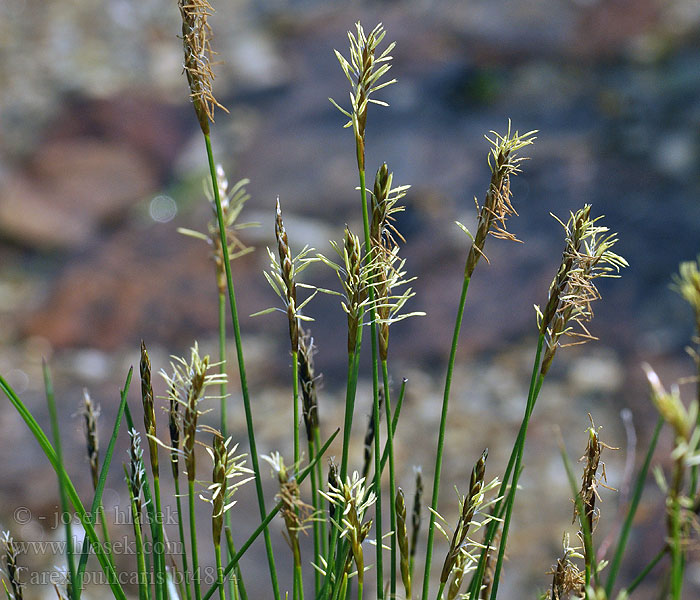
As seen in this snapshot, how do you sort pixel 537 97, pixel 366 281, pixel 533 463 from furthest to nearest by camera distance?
pixel 537 97
pixel 533 463
pixel 366 281

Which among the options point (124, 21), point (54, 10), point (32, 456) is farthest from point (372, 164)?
point (54, 10)

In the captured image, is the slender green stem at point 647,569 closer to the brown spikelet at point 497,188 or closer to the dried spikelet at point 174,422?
the brown spikelet at point 497,188

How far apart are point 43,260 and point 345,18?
1.97 m

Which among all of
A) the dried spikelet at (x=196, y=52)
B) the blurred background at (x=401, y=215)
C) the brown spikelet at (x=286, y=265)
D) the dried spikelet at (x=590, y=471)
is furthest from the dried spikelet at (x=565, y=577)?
the blurred background at (x=401, y=215)

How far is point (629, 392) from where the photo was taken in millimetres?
2055

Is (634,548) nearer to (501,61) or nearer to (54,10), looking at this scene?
(501,61)

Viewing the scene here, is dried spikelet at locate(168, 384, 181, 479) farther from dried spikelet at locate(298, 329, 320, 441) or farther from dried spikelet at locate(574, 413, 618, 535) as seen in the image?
dried spikelet at locate(574, 413, 618, 535)

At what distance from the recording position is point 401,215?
2.78 meters

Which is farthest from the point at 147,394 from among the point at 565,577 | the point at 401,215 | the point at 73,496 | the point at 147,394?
the point at 401,215

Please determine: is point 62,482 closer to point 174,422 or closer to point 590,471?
point 174,422

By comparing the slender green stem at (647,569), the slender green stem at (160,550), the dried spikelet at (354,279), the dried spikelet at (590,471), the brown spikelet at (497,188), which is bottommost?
the slender green stem at (160,550)

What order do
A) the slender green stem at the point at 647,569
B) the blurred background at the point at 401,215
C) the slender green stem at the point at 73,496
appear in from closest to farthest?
the slender green stem at the point at 647,569
the slender green stem at the point at 73,496
the blurred background at the point at 401,215

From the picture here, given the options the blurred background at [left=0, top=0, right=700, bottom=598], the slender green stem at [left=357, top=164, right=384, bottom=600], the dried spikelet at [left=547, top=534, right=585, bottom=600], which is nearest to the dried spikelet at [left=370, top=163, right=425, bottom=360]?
the slender green stem at [left=357, top=164, right=384, bottom=600]

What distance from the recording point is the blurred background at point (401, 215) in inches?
82.0
